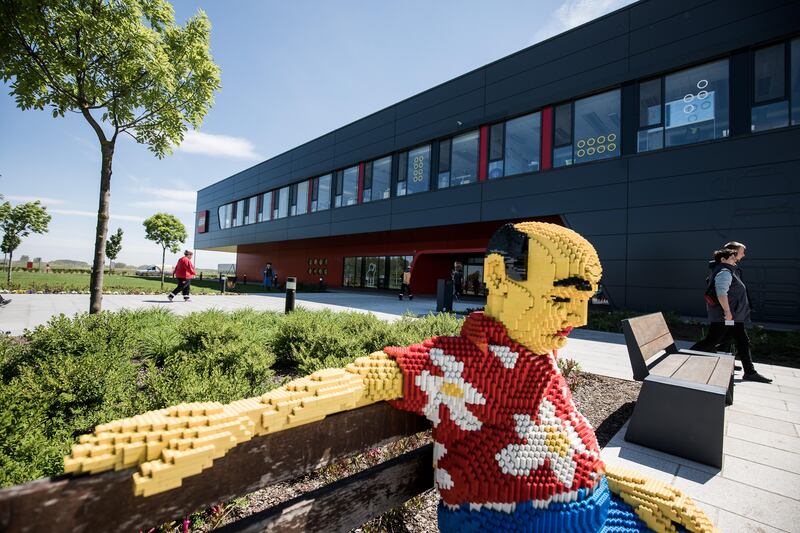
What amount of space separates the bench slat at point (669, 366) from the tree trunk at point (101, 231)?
7724 mm

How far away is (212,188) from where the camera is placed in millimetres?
39469

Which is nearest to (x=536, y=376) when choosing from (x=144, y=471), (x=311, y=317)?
(x=144, y=471)

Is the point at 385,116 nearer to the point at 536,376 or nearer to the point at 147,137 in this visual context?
the point at 147,137

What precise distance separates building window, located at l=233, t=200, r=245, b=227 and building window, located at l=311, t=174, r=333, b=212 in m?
12.6

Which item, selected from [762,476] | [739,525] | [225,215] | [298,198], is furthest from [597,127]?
[225,215]

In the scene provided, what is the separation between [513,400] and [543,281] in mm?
415

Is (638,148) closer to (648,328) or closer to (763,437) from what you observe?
(648,328)

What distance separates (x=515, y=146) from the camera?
1508 cm

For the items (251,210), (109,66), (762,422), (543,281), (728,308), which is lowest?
(762,422)

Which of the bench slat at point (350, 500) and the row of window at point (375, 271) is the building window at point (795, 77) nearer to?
the bench slat at point (350, 500)

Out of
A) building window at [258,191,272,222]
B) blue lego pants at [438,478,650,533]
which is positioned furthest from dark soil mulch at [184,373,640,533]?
building window at [258,191,272,222]

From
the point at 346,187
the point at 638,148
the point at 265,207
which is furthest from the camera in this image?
the point at 265,207

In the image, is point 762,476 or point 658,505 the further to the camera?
point 762,476

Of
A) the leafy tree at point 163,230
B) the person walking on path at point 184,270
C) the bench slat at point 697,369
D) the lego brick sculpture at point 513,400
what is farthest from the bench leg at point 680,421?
the leafy tree at point 163,230
